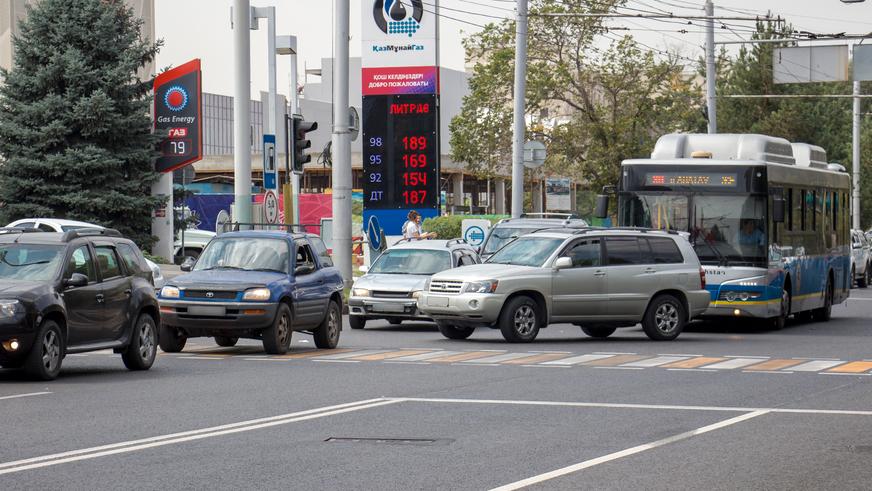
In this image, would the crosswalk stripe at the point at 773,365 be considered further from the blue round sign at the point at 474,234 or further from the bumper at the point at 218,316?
the blue round sign at the point at 474,234

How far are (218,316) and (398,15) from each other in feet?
66.7

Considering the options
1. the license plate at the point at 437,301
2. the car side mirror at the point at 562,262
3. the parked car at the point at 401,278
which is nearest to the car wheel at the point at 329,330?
the license plate at the point at 437,301

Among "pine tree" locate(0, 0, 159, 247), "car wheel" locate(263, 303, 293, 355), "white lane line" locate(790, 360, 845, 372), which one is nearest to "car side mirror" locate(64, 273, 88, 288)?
"car wheel" locate(263, 303, 293, 355)

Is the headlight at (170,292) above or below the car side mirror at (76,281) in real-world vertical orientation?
below

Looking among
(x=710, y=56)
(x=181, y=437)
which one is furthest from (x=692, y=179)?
(x=710, y=56)

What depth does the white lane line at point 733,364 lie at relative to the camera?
18.8m

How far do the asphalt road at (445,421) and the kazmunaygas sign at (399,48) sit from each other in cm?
1815

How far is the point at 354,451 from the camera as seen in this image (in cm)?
1088

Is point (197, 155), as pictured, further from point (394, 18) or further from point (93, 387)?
point (93, 387)

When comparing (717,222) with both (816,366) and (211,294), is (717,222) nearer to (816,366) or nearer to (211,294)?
(816,366)

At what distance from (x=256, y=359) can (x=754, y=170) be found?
10.8m

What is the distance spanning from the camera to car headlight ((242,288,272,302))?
20.0 m

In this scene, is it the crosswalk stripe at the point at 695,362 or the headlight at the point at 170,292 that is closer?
the crosswalk stripe at the point at 695,362

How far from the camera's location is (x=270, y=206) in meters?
30.1
